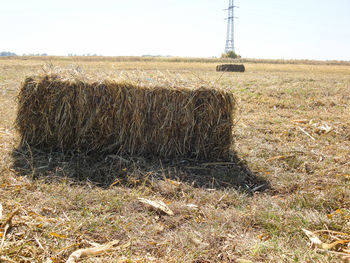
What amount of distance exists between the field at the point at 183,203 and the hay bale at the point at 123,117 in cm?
30

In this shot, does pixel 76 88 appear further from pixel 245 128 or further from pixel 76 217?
pixel 245 128

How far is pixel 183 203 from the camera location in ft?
11.6

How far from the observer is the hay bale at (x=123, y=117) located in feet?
16.1

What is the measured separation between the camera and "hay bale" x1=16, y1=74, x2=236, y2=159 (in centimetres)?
491

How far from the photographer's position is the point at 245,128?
684 centimetres

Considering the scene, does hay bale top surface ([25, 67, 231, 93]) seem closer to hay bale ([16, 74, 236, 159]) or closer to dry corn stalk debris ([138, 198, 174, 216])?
hay bale ([16, 74, 236, 159])

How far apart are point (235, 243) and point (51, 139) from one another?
373cm

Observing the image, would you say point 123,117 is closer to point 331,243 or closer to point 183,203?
point 183,203

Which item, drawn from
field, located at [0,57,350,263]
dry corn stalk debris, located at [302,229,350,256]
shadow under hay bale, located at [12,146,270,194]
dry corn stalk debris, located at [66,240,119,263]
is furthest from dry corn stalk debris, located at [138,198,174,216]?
dry corn stalk debris, located at [302,229,350,256]

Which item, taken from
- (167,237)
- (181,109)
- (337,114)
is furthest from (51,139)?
(337,114)

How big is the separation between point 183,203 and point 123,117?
2.06 metres

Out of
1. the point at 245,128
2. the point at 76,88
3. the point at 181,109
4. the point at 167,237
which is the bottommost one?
the point at 167,237

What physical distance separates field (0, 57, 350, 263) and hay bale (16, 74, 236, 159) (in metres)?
0.30

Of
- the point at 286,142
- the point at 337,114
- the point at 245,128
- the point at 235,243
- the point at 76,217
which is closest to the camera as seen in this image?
the point at 235,243
